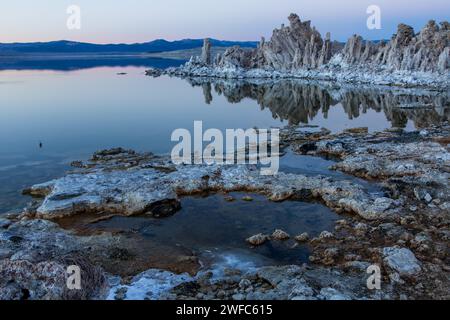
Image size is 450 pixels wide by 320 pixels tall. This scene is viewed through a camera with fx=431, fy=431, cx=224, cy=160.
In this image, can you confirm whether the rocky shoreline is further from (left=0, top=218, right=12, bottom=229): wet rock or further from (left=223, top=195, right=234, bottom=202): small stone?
(left=223, top=195, right=234, bottom=202): small stone

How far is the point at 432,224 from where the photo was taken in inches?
608

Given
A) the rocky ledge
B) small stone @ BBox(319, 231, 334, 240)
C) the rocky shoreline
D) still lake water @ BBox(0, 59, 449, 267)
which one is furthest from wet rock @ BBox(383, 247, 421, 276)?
the rocky ledge

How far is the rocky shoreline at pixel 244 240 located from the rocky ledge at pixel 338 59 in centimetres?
5283

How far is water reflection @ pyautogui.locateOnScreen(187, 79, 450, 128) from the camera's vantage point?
145 feet

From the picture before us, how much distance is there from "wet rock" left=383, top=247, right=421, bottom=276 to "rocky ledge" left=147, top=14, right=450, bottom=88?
6059cm

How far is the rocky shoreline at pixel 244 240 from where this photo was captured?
10859 millimetres

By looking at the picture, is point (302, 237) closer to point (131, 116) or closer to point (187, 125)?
point (187, 125)

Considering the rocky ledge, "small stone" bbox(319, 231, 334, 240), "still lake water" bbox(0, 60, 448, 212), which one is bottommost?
"small stone" bbox(319, 231, 334, 240)

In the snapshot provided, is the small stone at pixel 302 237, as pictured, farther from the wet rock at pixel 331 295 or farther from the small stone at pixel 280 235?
the wet rock at pixel 331 295

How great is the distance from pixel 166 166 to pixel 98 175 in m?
3.80

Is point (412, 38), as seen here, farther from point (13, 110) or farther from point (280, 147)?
point (13, 110)

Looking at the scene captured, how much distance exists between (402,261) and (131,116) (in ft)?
120

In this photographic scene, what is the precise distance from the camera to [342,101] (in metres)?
56.8
